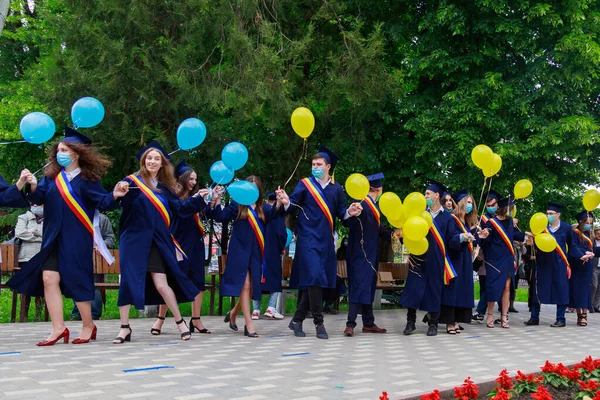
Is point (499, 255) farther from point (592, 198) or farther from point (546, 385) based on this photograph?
point (546, 385)

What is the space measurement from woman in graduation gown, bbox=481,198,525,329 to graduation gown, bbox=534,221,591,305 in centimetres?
69

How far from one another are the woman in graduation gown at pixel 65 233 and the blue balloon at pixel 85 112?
14cm

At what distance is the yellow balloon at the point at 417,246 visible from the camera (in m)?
9.09

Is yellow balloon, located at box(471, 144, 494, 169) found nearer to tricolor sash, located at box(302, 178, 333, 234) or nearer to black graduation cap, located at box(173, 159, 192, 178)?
tricolor sash, located at box(302, 178, 333, 234)

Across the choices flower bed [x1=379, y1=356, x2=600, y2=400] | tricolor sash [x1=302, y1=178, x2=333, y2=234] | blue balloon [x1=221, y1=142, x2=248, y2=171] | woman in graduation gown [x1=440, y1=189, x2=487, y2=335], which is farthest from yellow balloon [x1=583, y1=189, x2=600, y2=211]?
blue balloon [x1=221, y1=142, x2=248, y2=171]

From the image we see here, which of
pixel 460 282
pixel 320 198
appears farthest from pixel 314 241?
pixel 460 282

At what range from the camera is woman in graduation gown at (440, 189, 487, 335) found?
988cm

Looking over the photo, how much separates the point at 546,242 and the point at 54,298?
7619 mm

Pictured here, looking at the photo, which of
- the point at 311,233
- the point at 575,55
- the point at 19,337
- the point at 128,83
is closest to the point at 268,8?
the point at 128,83

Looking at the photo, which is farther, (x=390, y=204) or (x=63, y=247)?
(x=390, y=204)

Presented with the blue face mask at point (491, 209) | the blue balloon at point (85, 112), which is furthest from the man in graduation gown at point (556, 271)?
the blue balloon at point (85, 112)

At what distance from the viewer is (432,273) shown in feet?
31.6

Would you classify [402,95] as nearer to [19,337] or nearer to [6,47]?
[19,337]

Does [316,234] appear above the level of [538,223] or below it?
below
